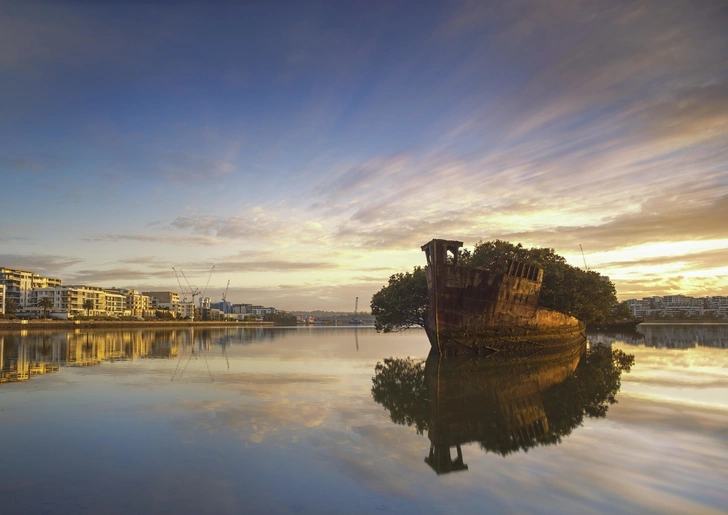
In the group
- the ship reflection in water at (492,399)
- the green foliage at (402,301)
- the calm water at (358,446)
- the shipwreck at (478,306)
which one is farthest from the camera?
the green foliage at (402,301)

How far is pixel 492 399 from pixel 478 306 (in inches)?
712

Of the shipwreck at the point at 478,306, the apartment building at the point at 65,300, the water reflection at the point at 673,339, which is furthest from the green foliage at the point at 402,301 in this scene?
the apartment building at the point at 65,300

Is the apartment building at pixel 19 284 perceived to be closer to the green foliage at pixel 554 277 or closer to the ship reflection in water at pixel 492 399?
the green foliage at pixel 554 277

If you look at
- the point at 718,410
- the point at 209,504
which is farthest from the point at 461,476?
the point at 718,410

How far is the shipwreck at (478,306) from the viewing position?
3541 cm

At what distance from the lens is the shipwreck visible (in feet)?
116

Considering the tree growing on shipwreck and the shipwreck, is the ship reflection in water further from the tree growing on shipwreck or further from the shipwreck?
the tree growing on shipwreck

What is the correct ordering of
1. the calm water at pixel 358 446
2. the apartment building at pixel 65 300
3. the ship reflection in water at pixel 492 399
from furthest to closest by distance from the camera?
1. the apartment building at pixel 65 300
2. the ship reflection in water at pixel 492 399
3. the calm water at pixel 358 446

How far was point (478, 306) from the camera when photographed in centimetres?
3625

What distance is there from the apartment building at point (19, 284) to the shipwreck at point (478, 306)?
154417mm

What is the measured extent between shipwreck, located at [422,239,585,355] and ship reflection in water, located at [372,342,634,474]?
3.58 metres

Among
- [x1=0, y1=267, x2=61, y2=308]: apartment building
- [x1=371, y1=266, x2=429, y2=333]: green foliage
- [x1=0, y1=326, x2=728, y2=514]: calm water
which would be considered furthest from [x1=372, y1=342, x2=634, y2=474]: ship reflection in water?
[x1=0, y1=267, x2=61, y2=308]: apartment building

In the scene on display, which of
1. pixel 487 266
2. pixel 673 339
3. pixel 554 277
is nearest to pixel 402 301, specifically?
pixel 487 266

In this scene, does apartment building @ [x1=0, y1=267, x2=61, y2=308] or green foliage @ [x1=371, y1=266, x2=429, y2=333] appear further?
apartment building @ [x1=0, y1=267, x2=61, y2=308]
